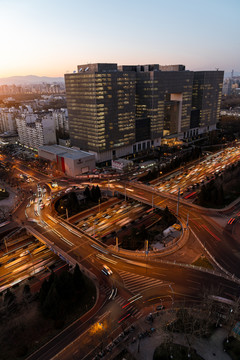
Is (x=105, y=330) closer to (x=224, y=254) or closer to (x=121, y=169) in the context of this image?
(x=224, y=254)

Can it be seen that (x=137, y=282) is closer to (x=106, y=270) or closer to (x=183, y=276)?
(x=106, y=270)

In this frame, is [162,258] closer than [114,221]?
Yes

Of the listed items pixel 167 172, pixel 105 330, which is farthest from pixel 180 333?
pixel 167 172

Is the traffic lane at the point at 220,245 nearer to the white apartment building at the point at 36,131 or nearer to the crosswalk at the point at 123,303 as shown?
the crosswalk at the point at 123,303

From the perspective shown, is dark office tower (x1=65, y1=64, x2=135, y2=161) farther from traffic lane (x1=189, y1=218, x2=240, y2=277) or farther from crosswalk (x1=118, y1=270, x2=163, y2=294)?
crosswalk (x1=118, y1=270, x2=163, y2=294)

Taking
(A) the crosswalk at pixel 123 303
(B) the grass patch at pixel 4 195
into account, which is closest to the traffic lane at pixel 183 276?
(A) the crosswalk at pixel 123 303
